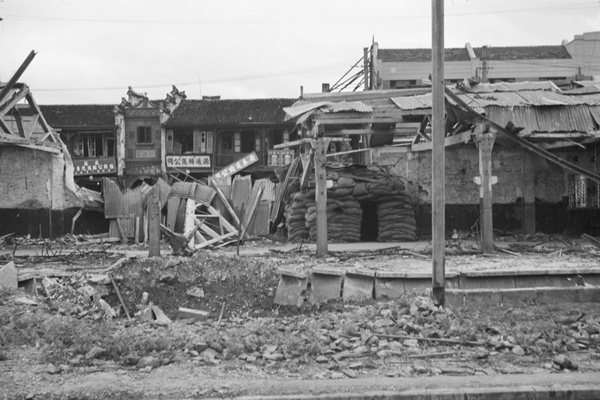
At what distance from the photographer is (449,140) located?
48.9 ft

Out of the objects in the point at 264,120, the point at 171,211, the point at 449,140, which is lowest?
the point at 171,211

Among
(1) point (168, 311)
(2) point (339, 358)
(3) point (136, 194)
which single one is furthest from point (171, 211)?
(2) point (339, 358)

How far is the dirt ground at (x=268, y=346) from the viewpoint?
5.36 m

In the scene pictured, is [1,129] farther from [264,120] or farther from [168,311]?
[264,120]

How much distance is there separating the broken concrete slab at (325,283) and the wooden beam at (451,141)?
5.35 metres

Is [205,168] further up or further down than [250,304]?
further up

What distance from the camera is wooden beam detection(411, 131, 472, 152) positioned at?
1361 cm

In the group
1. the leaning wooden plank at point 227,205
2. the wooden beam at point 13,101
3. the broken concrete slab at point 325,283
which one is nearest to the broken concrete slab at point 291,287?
the broken concrete slab at point 325,283

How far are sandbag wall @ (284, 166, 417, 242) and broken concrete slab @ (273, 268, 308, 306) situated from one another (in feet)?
18.3

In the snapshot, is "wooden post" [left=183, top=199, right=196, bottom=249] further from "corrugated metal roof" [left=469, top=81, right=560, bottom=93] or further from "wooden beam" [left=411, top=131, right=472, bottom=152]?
"corrugated metal roof" [left=469, top=81, right=560, bottom=93]

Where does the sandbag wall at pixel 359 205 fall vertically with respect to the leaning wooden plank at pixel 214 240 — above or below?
above

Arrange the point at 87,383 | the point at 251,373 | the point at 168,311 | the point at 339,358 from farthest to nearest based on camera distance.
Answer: the point at 168,311, the point at 339,358, the point at 251,373, the point at 87,383

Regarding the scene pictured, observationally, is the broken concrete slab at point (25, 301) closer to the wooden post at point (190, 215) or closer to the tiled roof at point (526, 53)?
the wooden post at point (190, 215)

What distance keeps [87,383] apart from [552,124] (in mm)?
12085
